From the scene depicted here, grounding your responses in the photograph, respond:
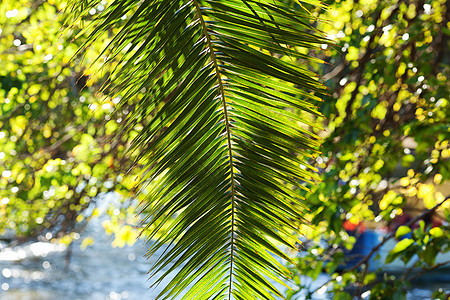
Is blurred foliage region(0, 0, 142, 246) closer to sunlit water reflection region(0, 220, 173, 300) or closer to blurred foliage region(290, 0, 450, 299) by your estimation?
blurred foliage region(290, 0, 450, 299)

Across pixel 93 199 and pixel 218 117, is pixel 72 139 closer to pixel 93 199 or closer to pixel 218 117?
pixel 93 199

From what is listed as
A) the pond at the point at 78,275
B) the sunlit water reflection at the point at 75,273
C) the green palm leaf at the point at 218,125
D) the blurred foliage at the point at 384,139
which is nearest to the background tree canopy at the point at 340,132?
the blurred foliage at the point at 384,139

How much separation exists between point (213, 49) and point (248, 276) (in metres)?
0.51

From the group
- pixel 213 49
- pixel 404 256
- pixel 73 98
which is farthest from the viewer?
pixel 73 98

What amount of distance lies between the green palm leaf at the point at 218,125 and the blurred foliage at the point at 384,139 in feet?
4.19

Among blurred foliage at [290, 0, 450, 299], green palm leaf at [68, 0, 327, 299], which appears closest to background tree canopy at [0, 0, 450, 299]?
blurred foliage at [290, 0, 450, 299]

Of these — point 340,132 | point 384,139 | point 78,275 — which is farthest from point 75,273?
point 384,139

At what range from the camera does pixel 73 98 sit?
13.3 ft

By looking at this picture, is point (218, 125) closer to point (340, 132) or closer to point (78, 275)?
point (340, 132)

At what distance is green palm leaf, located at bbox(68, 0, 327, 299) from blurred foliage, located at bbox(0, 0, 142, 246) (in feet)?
7.13

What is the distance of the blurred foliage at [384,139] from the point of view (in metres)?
2.32

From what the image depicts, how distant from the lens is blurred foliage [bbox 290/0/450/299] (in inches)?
91.2

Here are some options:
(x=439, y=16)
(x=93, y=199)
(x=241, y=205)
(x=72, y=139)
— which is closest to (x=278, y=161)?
(x=241, y=205)

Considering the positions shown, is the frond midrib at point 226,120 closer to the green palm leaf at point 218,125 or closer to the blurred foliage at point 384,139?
the green palm leaf at point 218,125
